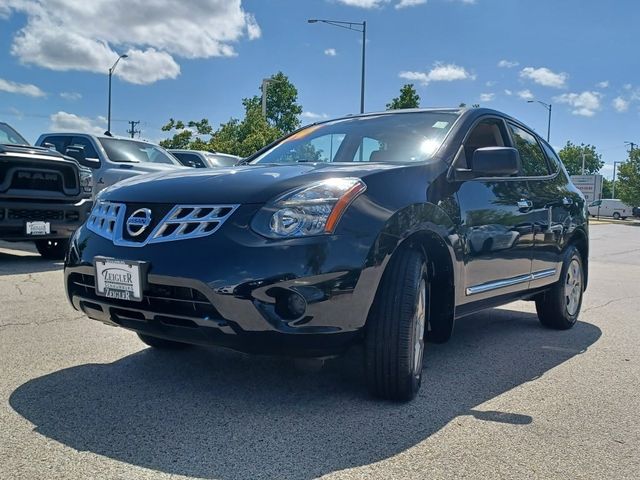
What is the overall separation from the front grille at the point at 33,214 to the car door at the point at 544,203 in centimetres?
564

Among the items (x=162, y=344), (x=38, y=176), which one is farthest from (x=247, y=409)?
(x=38, y=176)

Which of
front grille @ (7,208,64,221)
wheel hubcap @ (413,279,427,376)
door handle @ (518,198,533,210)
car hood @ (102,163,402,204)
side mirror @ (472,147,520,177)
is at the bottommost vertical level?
wheel hubcap @ (413,279,427,376)

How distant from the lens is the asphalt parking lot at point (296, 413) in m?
2.49

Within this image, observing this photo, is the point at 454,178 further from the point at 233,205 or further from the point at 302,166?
the point at 233,205

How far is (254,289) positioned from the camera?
2732 millimetres

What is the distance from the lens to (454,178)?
3670mm

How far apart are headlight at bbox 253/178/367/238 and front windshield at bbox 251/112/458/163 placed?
2.83ft

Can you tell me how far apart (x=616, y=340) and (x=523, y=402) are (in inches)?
83.0

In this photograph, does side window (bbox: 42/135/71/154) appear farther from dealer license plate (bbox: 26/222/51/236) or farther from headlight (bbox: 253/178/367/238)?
headlight (bbox: 253/178/367/238)

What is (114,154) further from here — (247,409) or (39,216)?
(247,409)

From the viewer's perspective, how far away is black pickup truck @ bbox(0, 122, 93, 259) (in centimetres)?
748

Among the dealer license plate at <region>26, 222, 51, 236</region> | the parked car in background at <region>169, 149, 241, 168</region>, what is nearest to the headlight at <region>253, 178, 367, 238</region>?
the dealer license plate at <region>26, 222, 51, 236</region>

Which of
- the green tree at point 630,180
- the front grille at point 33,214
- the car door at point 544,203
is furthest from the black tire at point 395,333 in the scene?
the green tree at point 630,180

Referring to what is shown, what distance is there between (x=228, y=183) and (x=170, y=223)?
0.33 meters
